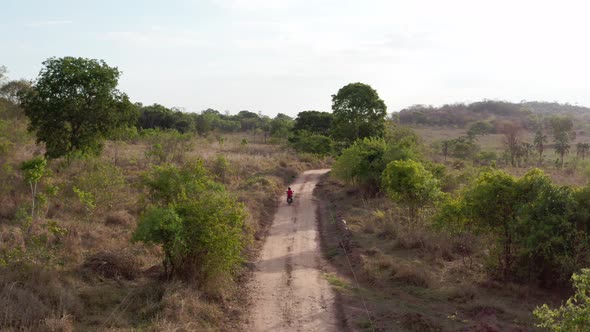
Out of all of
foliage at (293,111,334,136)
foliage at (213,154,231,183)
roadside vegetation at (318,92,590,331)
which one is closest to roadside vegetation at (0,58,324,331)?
roadside vegetation at (318,92,590,331)

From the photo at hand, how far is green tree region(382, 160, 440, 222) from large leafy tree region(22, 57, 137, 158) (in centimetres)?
1319

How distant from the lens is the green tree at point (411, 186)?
19906mm

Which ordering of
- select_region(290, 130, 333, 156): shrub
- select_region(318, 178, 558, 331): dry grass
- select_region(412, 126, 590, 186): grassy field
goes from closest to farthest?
select_region(318, 178, 558, 331): dry grass < select_region(412, 126, 590, 186): grassy field < select_region(290, 130, 333, 156): shrub

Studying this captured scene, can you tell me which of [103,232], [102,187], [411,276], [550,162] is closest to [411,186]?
[411,276]

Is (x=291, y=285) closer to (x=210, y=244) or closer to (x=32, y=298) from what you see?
(x=210, y=244)

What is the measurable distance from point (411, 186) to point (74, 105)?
15.4 metres

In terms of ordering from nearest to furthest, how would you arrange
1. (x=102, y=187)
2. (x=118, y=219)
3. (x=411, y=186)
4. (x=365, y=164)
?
1. (x=118, y=219)
2. (x=102, y=187)
3. (x=411, y=186)
4. (x=365, y=164)

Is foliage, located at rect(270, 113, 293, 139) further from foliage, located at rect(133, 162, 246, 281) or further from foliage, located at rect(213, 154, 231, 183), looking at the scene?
foliage, located at rect(133, 162, 246, 281)

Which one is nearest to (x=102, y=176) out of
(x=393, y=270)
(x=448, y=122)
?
(x=393, y=270)

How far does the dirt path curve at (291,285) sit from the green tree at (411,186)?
418cm

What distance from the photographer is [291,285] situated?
13.9 m

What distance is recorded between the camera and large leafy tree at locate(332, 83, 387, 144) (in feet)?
136

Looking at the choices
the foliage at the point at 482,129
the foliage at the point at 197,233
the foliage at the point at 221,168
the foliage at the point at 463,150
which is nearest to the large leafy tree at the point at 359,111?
the foliage at the point at 221,168

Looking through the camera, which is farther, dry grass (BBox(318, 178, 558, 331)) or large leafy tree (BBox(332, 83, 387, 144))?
large leafy tree (BBox(332, 83, 387, 144))
